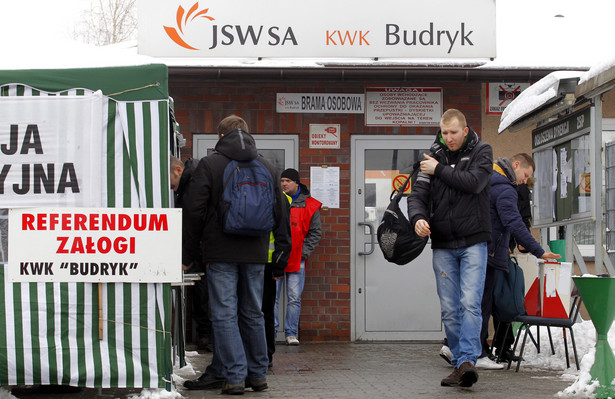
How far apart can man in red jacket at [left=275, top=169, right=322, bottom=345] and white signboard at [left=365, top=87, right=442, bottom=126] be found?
4.17 feet

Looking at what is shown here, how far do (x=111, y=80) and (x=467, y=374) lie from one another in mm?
3087

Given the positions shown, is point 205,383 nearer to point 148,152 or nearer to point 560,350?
point 148,152

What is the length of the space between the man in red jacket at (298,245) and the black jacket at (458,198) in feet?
11.3

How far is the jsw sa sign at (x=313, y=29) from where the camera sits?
10164 mm

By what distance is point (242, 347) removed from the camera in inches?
251

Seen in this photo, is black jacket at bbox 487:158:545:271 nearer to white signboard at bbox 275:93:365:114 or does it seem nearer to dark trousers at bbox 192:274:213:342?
white signboard at bbox 275:93:365:114

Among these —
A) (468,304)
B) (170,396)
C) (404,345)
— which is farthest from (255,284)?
(404,345)

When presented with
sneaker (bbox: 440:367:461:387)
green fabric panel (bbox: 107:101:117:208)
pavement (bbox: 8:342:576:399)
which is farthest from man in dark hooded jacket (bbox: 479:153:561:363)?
green fabric panel (bbox: 107:101:117:208)

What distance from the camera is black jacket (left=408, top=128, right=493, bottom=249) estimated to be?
6715 mm

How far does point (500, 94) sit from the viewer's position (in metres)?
11.1

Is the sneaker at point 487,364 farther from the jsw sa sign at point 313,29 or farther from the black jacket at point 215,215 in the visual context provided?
the jsw sa sign at point 313,29

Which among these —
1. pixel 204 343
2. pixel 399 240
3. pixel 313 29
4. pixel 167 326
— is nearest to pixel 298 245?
pixel 204 343

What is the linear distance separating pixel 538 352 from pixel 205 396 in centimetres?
371

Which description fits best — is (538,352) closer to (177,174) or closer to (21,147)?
(177,174)
